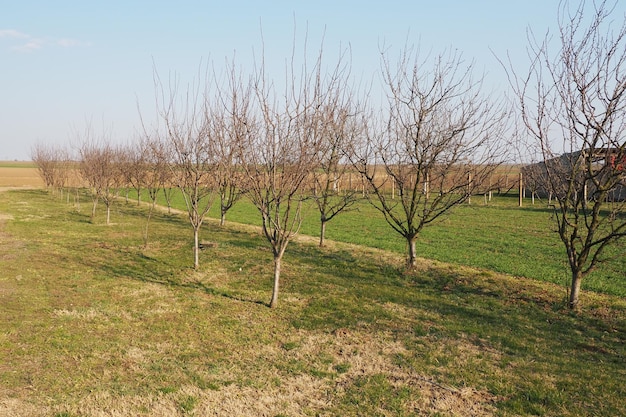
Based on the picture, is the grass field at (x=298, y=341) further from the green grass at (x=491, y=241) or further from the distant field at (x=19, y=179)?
the distant field at (x=19, y=179)

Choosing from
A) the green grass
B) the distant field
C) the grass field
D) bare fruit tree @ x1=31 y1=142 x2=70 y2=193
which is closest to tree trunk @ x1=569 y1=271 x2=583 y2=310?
the grass field

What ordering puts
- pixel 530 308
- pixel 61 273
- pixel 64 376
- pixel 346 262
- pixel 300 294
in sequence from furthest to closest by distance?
pixel 346 262
pixel 61 273
pixel 300 294
pixel 530 308
pixel 64 376

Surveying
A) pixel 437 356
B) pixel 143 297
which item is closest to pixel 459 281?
pixel 437 356

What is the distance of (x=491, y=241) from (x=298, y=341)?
11777mm

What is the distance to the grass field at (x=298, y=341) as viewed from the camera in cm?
439

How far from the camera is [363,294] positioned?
8.62 metres

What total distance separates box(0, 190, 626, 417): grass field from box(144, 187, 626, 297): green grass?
3.72 ft

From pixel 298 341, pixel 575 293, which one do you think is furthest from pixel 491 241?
pixel 298 341

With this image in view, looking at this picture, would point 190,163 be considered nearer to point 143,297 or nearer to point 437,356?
point 143,297

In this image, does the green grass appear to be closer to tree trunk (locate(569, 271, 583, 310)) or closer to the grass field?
tree trunk (locate(569, 271, 583, 310))

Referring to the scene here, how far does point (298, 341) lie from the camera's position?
20.0 ft

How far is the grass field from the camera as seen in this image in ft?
14.4

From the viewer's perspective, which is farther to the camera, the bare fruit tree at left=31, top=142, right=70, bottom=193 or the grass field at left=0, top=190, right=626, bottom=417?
the bare fruit tree at left=31, top=142, right=70, bottom=193

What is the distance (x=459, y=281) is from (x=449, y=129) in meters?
3.72
